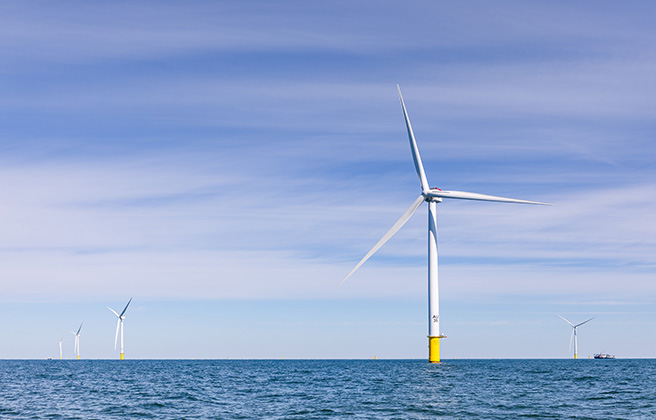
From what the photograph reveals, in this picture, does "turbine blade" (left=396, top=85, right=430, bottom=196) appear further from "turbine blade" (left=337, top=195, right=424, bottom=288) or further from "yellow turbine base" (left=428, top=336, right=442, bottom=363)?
"yellow turbine base" (left=428, top=336, right=442, bottom=363)

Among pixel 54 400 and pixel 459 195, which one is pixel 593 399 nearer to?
pixel 459 195

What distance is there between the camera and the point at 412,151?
119 metres

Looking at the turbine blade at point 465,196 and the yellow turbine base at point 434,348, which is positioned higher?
the turbine blade at point 465,196

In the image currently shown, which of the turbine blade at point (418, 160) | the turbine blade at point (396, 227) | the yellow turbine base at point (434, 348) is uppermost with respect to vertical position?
the turbine blade at point (418, 160)

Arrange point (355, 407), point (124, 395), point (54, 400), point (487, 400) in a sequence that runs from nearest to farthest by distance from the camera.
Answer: point (355, 407) < point (487, 400) < point (54, 400) < point (124, 395)

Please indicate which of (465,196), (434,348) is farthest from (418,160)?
(434,348)

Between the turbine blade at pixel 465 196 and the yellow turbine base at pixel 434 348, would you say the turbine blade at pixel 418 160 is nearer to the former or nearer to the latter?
the turbine blade at pixel 465 196

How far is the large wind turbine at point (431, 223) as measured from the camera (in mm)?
108750

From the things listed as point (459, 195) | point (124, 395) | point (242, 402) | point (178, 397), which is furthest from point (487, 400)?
point (459, 195)

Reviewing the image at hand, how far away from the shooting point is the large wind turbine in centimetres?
10875

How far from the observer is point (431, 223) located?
115m

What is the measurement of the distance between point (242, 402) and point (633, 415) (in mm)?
36389

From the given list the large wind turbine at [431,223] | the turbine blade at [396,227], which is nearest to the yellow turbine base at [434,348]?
the large wind turbine at [431,223]

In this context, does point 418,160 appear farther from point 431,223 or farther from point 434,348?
point 434,348
